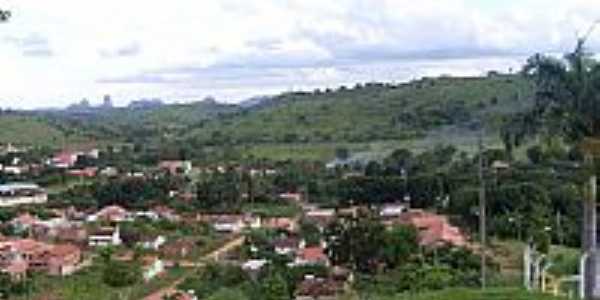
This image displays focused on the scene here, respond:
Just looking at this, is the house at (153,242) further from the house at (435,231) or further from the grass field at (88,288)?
the house at (435,231)

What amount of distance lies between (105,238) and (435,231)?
22.0 m

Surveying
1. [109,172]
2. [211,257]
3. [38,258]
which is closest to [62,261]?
→ [38,258]

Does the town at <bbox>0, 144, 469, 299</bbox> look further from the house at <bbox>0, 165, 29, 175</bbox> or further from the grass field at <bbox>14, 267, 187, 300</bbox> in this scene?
the house at <bbox>0, 165, 29, 175</bbox>

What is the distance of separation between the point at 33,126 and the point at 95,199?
201 ft

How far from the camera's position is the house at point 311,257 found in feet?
139

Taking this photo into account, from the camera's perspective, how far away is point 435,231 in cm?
4338

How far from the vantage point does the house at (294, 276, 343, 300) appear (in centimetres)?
3261

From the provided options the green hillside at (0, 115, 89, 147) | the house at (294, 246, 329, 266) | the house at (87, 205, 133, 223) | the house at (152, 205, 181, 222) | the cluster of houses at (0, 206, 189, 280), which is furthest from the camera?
the green hillside at (0, 115, 89, 147)

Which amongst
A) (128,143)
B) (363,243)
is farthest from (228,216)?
(128,143)

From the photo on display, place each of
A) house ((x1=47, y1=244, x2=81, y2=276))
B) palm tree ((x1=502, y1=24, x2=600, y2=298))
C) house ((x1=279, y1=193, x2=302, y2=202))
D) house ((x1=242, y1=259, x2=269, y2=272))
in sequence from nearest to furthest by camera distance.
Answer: palm tree ((x1=502, y1=24, x2=600, y2=298)) < house ((x1=242, y1=259, x2=269, y2=272)) < house ((x1=47, y1=244, x2=81, y2=276)) < house ((x1=279, y1=193, x2=302, y2=202))

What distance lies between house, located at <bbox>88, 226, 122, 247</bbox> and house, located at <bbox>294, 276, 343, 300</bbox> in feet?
77.7

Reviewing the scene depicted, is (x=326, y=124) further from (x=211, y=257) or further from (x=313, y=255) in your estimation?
(x=313, y=255)

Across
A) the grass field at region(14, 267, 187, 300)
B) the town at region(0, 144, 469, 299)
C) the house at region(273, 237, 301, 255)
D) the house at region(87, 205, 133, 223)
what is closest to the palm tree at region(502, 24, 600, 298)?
the town at region(0, 144, 469, 299)

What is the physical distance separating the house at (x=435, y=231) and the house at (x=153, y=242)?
12973 mm
